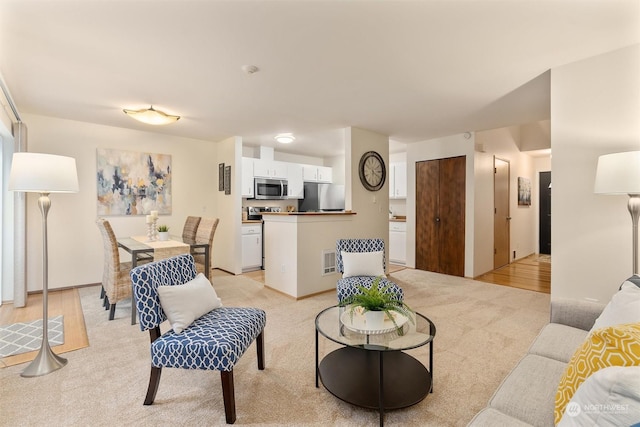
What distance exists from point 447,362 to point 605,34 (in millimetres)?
2588

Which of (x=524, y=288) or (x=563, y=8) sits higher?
(x=563, y=8)

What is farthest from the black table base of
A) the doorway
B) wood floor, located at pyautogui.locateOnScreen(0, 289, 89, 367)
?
the doorway

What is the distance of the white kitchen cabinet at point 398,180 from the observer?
6.35 m

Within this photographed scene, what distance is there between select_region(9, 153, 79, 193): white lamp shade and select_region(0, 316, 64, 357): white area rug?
1381 mm

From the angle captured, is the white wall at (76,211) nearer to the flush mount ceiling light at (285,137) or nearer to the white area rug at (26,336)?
the white area rug at (26,336)

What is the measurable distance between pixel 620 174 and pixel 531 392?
5.76 ft

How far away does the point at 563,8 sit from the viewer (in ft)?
5.98

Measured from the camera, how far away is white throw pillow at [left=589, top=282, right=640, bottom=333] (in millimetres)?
1206

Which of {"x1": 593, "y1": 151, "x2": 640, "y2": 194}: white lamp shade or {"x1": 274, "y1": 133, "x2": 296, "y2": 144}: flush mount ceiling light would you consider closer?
{"x1": 593, "y1": 151, "x2": 640, "y2": 194}: white lamp shade

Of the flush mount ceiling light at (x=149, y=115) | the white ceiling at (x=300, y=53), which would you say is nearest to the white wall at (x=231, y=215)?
the white ceiling at (x=300, y=53)

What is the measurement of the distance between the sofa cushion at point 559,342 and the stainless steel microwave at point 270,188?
4781mm

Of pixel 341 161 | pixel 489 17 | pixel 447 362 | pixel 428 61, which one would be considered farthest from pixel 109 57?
pixel 341 161

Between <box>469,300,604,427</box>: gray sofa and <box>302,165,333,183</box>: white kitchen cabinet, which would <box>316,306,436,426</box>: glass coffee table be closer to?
<box>469,300,604,427</box>: gray sofa

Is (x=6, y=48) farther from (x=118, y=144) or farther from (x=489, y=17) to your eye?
(x=489, y=17)
